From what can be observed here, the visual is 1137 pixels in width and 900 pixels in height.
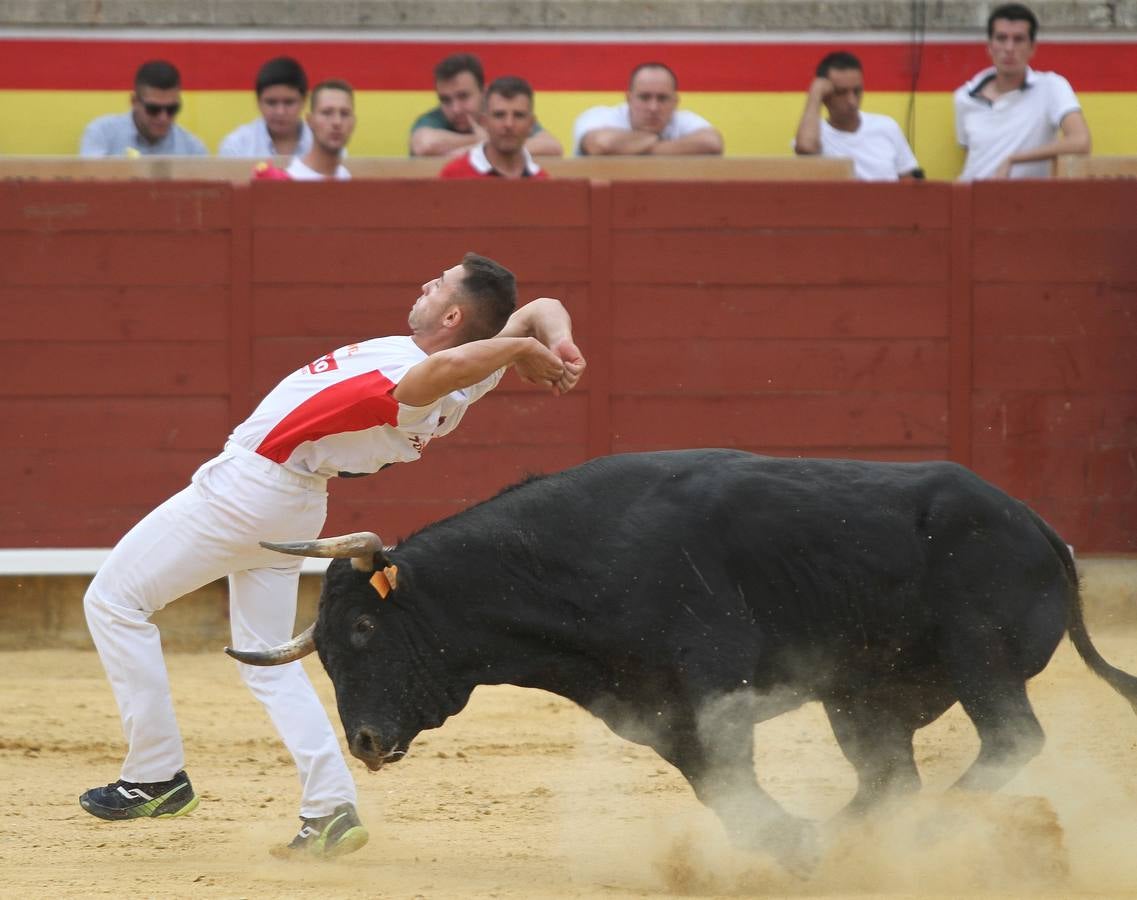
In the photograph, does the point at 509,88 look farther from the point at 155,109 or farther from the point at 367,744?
the point at 367,744

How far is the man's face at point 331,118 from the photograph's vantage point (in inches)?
261

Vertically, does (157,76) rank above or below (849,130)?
above

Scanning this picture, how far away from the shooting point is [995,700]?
11.7 ft

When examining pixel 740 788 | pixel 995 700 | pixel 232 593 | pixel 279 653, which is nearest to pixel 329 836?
pixel 279 653

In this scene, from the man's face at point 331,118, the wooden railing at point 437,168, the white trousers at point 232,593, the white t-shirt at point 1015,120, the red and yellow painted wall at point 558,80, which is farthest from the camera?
the red and yellow painted wall at point 558,80

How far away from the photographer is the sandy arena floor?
353 cm

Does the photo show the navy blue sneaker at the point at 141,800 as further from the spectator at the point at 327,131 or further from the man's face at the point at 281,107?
the man's face at the point at 281,107

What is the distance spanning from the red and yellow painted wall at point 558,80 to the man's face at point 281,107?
603 mm

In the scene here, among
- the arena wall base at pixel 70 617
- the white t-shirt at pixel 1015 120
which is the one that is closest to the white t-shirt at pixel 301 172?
the arena wall base at pixel 70 617

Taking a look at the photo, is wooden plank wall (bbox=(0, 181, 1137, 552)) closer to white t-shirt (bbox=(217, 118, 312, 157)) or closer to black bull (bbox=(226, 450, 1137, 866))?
white t-shirt (bbox=(217, 118, 312, 157))

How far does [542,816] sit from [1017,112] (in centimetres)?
424

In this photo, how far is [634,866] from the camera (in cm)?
373

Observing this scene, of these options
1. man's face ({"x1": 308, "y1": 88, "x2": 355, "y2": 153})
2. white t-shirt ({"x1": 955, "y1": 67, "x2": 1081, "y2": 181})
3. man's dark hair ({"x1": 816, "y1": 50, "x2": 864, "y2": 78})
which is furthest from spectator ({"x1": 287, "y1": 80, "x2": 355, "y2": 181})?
white t-shirt ({"x1": 955, "y1": 67, "x2": 1081, "y2": 181})

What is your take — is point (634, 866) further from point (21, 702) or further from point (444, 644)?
point (21, 702)
